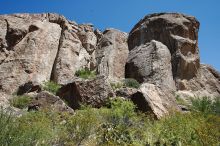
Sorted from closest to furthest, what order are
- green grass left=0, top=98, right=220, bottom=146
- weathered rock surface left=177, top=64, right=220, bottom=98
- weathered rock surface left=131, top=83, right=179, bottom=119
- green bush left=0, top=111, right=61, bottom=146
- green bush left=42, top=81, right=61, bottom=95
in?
green bush left=0, top=111, right=61, bottom=146 → green grass left=0, top=98, right=220, bottom=146 → weathered rock surface left=131, top=83, right=179, bottom=119 → green bush left=42, top=81, right=61, bottom=95 → weathered rock surface left=177, top=64, right=220, bottom=98

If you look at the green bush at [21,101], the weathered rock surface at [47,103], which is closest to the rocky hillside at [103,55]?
the green bush at [21,101]

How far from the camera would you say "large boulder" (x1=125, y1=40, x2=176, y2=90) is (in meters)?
23.1

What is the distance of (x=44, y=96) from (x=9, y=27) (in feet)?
28.6

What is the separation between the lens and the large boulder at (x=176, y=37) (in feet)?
81.6

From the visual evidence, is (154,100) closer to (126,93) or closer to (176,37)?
(126,93)

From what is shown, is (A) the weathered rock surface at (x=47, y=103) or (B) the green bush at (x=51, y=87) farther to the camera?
(B) the green bush at (x=51, y=87)

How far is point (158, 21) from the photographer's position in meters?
26.4

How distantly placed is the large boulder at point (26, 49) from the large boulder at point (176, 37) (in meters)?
6.24

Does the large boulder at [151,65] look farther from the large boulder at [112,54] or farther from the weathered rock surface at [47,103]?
the weathered rock surface at [47,103]

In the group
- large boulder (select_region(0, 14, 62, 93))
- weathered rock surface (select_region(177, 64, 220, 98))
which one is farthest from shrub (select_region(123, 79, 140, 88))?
large boulder (select_region(0, 14, 62, 93))

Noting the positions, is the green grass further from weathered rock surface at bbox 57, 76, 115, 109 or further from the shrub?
the shrub

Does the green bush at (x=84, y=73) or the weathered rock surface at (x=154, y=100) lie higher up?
the green bush at (x=84, y=73)

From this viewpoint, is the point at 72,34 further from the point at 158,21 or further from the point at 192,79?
the point at 192,79

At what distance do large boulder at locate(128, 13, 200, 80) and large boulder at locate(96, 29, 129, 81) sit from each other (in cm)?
90
